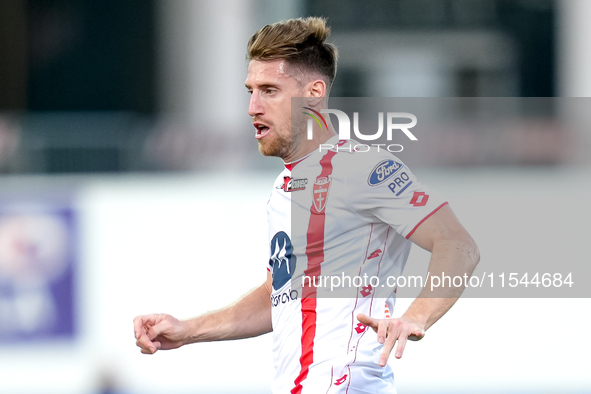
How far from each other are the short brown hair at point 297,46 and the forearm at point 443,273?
97 centimetres

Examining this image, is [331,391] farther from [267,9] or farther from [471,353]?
[267,9]

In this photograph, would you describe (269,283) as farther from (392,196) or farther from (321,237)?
(392,196)

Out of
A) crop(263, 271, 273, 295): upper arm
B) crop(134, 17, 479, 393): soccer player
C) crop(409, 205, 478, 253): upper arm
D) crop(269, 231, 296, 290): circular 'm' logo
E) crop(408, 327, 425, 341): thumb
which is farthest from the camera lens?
crop(263, 271, 273, 295): upper arm

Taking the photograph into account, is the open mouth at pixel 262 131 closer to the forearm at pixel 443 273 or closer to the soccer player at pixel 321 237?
the soccer player at pixel 321 237

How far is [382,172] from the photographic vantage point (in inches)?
107

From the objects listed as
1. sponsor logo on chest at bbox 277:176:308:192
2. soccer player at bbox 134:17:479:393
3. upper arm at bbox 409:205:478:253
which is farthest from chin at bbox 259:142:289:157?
upper arm at bbox 409:205:478:253

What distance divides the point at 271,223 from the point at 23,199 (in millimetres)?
3776

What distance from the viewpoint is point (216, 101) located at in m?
8.94

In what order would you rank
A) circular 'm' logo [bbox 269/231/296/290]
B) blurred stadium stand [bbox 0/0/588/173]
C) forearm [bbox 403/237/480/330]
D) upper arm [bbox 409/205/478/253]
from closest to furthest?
forearm [bbox 403/237/480/330] < upper arm [bbox 409/205/478/253] < circular 'm' logo [bbox 269/231/296/290] < blurred stadium stand [bbox 0/0/588/173]

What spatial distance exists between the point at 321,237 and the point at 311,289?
0.19m

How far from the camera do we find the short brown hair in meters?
3.01

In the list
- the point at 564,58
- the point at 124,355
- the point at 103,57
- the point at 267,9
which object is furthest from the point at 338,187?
the point at 103,57

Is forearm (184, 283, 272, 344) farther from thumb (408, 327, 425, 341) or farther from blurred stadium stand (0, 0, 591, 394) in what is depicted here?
blurred stadium stand (0, 0, 591, 394)

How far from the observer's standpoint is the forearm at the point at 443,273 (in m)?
2.32
